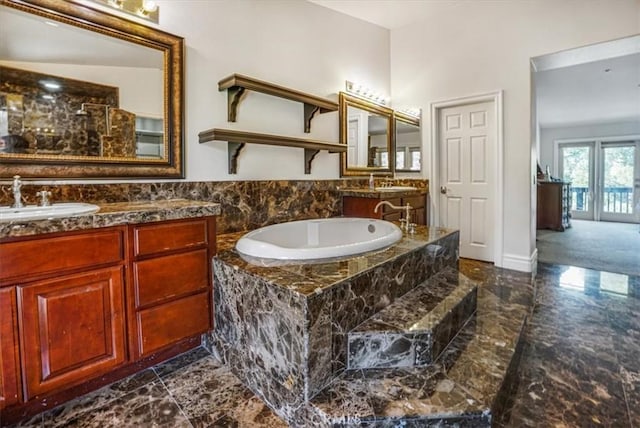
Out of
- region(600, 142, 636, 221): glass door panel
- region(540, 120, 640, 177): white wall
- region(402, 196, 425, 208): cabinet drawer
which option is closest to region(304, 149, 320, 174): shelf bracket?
region(402, 196, 425, 208): cabinet drawer

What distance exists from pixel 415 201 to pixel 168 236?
2946mm

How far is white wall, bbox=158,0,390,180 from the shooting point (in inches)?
96.9

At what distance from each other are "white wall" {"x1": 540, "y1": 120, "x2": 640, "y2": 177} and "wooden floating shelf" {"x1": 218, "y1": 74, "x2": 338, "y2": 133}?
25.9 feet

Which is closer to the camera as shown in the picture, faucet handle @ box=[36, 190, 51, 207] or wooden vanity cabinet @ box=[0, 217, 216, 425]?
wooden vanity cabinet @ box=[0, 217, 216, 425]

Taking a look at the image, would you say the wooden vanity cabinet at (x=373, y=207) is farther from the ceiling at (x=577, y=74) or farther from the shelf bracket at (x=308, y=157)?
the ceiling at (x=577, y=74)

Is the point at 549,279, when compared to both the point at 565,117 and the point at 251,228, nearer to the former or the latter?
the point at 251,228

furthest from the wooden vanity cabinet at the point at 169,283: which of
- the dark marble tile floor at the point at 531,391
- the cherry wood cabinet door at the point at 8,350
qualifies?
the cherry wood cabinet door at the point at 8,350

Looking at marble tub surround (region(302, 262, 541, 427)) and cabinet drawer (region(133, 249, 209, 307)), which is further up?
cabinet drawer (region(133, 249, 209, 307))

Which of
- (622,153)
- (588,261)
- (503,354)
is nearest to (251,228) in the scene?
(503,354)

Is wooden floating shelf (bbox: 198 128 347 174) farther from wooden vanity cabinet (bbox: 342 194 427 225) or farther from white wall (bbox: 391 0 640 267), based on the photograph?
white wall (bbox: 391 0 640 267)

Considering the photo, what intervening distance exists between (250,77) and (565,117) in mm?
7742

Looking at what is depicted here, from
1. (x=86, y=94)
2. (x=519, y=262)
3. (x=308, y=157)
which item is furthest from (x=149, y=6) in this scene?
(x=519, y=262)

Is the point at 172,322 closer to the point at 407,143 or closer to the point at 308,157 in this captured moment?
the point at 308,157

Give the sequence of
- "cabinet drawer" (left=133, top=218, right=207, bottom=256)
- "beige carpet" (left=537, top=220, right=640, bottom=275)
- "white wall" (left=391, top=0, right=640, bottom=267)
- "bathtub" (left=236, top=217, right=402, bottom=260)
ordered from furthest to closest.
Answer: "beige carpet" (left=537, top=220, right=640, bottom=275) → "white wall" (left=391, top=0, right=640, bottom=267) → "bathtub" (left=236, top=217, right=402, bottom=260) → "cabinet drawer" (left=133, top=218, right=207, bottom=256)
